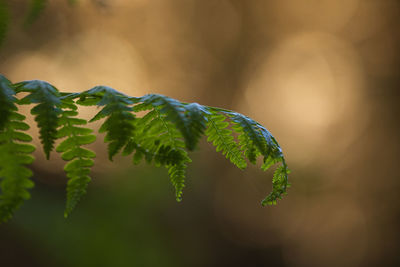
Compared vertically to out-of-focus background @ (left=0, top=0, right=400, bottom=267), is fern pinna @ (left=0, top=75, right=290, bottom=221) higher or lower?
lower

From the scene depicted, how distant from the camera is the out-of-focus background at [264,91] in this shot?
28.8ft

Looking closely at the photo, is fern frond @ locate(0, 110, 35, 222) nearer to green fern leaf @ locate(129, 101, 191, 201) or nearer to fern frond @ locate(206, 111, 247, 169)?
green fern leaf @ locate(129, 101, 191, 201)

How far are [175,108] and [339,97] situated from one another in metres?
9.95

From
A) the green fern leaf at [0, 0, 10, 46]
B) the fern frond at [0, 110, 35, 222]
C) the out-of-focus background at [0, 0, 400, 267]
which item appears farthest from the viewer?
the out-of-focus background at [0, 0, 400, 267]

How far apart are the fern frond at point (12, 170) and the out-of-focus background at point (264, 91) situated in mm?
6671

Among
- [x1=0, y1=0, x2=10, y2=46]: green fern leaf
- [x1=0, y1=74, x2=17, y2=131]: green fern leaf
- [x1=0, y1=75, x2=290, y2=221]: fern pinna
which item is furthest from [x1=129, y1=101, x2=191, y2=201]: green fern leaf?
[x1=0, y1=0, x2=10, y2=46]: green fern leaf

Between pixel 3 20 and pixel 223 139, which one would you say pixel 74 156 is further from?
pixel 223 139

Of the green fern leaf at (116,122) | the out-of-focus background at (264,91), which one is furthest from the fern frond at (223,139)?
the out-of-focus background at (264,91)

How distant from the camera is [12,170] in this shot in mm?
898

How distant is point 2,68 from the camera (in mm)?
8188

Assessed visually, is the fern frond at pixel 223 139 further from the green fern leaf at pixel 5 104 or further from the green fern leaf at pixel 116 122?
the green fern leaf at pixel 5 104

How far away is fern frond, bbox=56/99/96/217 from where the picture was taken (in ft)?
3.21

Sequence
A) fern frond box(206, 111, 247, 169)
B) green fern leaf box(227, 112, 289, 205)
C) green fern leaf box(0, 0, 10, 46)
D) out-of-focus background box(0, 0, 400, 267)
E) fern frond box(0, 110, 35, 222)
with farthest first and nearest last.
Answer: out-of-focus background box(0, 0, 400, 267) → fern frond box(206, 111, 247, 169) → green fern leaf box(227, 112, 289, 205) → green fern leaf box(0, 0, 10, 46) → fern frond box(0, 110, 35, 222)

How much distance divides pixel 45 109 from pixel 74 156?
0.18 m
